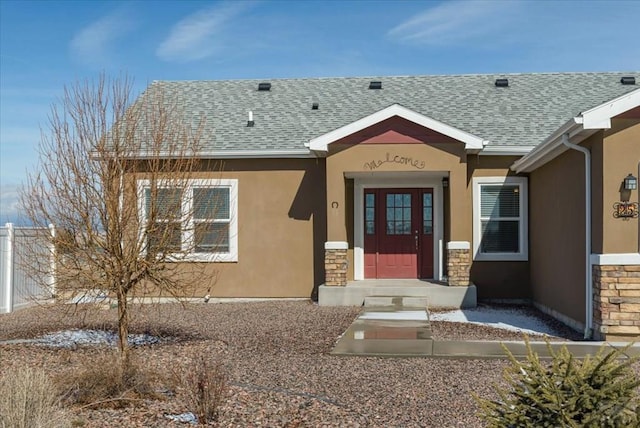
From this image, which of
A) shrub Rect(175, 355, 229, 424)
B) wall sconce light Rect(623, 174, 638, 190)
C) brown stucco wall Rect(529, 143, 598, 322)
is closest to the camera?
shrub Rect(175, 355, 229, 424)

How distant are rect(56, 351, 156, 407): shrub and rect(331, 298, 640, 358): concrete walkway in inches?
119

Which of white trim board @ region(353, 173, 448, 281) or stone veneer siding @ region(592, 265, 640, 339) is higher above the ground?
white trim board @ region(353, 173, 448, 281)

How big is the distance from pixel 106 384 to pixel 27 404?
1529 millimetres

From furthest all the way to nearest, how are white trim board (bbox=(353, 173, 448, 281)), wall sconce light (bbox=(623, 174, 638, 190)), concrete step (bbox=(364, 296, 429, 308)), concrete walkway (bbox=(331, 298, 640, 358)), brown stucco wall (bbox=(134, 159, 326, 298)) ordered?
white trim board (bbox=(353, 173, 448, 281)) → brown stucco wall (bbox=(134, 159, 326, 298)) → concrete step (bbox=(364, 296, 429, 308)) → wall sconce light (bbox=(623, 174, 638, 190)) → concrete walkway (bbox=(331, 298, 640, 358))

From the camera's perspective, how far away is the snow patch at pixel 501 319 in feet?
36.2

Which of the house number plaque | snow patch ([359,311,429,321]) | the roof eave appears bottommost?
snow patch ([359,311,429,321])

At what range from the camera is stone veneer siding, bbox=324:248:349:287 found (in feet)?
46.1

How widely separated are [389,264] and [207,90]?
6.95 metres

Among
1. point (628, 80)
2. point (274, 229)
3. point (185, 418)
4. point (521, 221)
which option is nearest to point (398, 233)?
point (521, 221)

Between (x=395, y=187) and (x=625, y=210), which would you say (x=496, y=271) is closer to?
(x=395, y=187)

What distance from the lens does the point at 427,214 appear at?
15609 millimetres

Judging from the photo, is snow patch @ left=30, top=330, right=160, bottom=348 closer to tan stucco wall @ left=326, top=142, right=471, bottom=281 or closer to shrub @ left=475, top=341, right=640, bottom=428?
tan stucco wall @ left=326, top=142, right=471, bottom=281

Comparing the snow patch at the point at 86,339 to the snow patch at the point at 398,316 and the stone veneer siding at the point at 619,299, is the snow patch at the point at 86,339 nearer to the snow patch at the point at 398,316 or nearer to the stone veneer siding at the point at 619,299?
the snow patch at the point at 398,316

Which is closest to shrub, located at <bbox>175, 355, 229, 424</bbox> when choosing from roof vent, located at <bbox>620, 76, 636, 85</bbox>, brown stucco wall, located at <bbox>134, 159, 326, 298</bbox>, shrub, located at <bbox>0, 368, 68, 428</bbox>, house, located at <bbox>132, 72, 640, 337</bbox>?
shrub, located at <bbox>0, 368, 68, 428</bbox>
